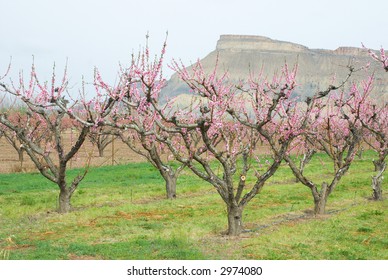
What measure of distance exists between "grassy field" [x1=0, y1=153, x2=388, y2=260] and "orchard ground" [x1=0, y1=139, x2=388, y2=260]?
0.03 meters

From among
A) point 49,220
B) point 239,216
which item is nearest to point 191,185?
point 49,220

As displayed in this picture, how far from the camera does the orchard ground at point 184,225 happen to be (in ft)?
35.8

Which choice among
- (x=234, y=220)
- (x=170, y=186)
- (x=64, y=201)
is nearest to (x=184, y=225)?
(x=234, y=220)

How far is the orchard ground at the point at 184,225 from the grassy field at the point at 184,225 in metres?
0.03

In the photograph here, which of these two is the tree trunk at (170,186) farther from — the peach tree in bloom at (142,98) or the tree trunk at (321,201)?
the tree trunk at (321,201)

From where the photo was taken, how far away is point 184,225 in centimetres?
1402

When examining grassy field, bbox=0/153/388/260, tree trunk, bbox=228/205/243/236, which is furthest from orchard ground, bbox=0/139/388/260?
tree trunk, bbox=228/205/243/236

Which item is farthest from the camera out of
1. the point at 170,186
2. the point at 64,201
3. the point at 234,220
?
the point at 170,186

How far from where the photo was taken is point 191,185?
2375 centimetres

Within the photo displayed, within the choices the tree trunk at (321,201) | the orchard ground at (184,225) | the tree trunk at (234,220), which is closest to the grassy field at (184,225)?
the orchard ground at (184,225)

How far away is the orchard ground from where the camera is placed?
35.8 feet

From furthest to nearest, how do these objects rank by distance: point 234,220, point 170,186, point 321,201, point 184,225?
1. point 170,186
2. point 321,201
3. point 184,225
4. point 234,220

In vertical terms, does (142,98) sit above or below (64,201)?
above

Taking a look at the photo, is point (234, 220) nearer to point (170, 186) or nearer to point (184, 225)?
point (184, 225)
